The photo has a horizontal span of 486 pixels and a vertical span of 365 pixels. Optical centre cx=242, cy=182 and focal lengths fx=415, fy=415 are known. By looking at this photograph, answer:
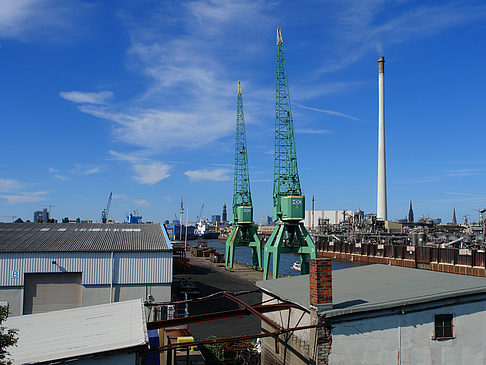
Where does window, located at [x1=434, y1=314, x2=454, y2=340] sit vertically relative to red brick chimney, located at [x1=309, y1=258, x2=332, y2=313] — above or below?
below

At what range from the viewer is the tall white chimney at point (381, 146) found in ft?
378

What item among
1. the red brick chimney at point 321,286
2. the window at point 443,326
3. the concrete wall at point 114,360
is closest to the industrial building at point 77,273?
the red brick chimney at point 321,286

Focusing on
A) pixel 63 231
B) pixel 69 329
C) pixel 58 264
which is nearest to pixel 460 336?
pixel 69 329

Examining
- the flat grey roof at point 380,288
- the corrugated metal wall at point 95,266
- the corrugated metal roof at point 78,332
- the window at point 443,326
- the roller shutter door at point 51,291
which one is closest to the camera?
the corrugated metal roof at point 78,332

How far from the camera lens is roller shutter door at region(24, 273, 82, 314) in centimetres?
2869

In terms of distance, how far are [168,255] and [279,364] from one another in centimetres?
1527

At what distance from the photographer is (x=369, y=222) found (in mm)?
125062

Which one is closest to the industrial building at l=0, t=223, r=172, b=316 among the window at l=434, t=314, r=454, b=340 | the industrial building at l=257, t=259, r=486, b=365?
the industrial building at l=257, t=259, r=486, b=365

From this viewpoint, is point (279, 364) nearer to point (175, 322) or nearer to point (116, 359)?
point (175, 322)

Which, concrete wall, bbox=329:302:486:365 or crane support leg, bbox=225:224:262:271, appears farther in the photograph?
crane support leg, bbox=225:224:262:271

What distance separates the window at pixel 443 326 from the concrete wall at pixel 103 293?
20.2m

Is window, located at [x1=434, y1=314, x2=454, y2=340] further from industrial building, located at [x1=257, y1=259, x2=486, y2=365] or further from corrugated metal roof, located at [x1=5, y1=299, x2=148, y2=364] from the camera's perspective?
corrugated metal roof, located at [x1=5, y1=299, x2=148, y2=364]

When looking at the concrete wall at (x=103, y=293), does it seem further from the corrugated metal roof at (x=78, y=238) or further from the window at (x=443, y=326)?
the window at (x=443, y=326)

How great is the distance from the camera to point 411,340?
45.7 ft
